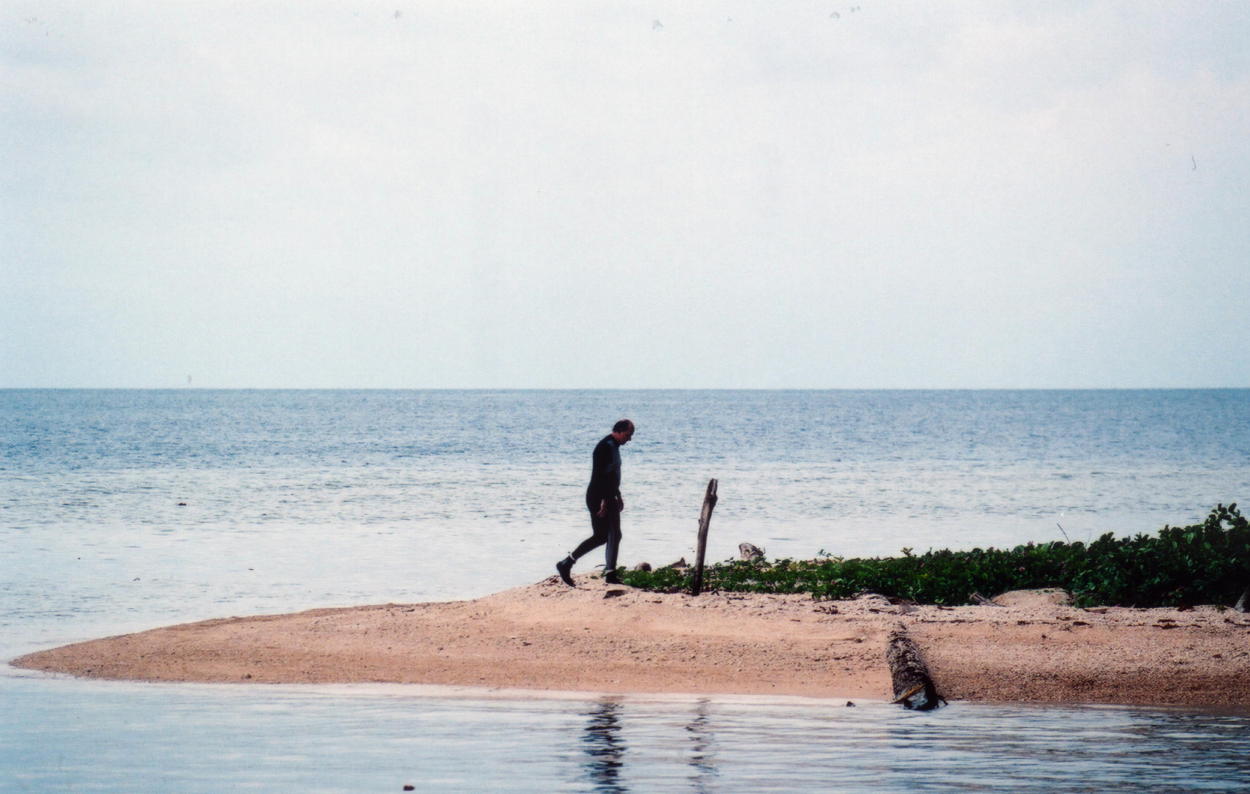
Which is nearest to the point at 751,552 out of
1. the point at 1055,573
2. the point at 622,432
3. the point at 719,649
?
the point at 1055,573

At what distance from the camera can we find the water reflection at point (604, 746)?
29.6 ft

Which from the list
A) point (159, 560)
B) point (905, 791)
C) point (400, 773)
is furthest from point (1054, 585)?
point (159, 560)


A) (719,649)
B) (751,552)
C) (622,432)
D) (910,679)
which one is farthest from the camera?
(751,552)

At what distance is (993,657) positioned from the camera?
13.1m

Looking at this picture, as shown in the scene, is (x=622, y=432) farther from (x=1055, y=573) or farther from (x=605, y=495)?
(x=1055, y=573)

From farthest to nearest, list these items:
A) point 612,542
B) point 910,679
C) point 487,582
Answer: 1. point 487,582
2. point 612,542
3. point 910,679

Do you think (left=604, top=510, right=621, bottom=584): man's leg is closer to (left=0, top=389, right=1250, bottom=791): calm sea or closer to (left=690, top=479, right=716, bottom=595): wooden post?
(left=690, top=479, right=716, bottom=595): wooden post

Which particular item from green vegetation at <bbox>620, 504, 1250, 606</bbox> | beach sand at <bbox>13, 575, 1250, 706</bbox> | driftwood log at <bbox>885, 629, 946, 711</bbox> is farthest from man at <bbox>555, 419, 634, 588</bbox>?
driftwood log at <bbox>885, 629, 946, 711</bbox>

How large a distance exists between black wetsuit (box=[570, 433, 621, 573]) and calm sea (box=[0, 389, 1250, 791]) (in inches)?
152

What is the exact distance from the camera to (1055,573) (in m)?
16.4

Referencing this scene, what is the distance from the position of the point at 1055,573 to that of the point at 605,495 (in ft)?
19.2

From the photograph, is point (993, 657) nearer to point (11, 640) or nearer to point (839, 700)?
point (839, 700)

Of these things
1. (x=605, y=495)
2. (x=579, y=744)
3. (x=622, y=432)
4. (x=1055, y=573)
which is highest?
(x=622, y=432)

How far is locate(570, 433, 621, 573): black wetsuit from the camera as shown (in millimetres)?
15664
